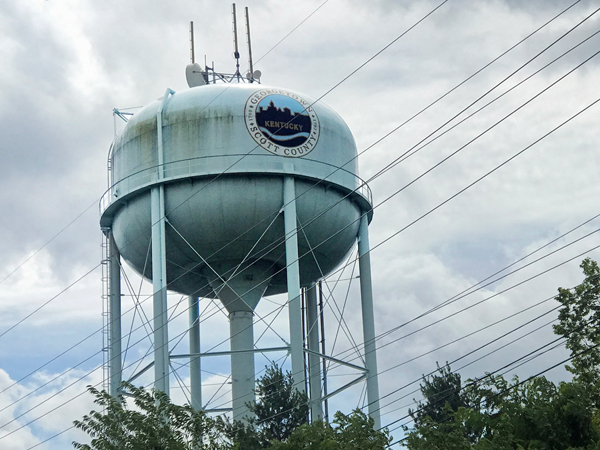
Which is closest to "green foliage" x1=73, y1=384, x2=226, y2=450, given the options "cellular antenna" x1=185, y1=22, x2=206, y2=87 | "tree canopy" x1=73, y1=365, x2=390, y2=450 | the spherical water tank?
"tree canopy" x1=73, y1=365, x2=390, y2=450

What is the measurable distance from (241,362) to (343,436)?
10.3 metres

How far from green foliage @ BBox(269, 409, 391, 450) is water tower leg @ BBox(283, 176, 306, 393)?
6.11m

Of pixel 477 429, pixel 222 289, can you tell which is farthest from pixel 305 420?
pixel 477 429

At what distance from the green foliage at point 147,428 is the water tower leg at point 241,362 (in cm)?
589

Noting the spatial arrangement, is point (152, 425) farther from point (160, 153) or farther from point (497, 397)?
point (160, 153)

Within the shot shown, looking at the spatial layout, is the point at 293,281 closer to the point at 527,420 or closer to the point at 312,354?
the point at 312,354

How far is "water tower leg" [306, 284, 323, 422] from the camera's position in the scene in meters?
27.5

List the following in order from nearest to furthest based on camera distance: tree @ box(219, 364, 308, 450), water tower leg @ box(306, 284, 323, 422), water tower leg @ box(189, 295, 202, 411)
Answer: tree @ box(219, 364, 308, 450), water tower leg @ box(306, 284, 323, 422), water tower leg @ box(189, 295, 202, 411)

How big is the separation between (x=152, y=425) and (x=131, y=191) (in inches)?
307

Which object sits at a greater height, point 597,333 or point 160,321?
point 160,321

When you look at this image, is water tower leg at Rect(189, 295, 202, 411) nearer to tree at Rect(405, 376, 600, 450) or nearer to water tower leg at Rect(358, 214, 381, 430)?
water tower leg at Rect(358, 214, 381, 430)

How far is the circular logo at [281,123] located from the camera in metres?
24.4

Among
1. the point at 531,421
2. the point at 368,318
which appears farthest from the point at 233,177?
the point at 531,421

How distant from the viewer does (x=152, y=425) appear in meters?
18.5
